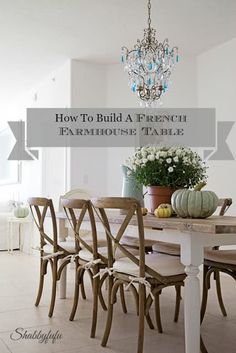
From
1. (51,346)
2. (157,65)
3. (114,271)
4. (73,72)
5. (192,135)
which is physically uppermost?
(73,72)

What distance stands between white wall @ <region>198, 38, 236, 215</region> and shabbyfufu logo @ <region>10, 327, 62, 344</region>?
279 centimetres

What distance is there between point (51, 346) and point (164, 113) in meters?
3.71

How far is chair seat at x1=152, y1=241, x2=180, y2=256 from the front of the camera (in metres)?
3.04

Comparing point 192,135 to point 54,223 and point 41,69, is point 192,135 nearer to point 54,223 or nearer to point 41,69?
point 41,69

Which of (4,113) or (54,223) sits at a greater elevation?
(4,113)

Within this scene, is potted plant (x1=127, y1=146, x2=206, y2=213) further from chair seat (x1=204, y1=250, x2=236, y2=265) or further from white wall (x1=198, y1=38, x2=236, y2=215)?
white wall (x1=198, y1=38, x2=236, y2=215)

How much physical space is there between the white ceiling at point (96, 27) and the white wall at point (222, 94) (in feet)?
0.57

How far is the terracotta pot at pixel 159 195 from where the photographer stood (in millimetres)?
2742

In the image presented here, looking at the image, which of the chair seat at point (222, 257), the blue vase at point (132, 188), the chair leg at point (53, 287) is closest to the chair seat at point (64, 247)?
the chair leg at point (53, 287)

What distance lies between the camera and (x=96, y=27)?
4398mm

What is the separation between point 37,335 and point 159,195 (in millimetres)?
1185

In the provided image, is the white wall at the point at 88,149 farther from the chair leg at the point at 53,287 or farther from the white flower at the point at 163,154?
the white flower at the point at 163,154

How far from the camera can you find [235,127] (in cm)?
478

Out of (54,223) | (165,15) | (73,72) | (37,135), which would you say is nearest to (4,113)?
(37,135)
